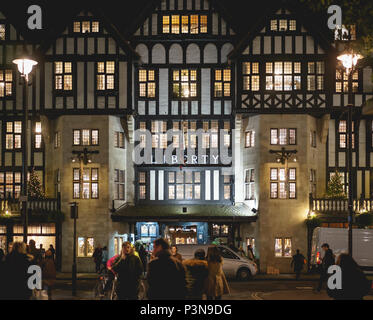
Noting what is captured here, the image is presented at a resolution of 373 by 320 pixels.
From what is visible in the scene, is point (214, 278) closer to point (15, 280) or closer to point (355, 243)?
point (15, 280)

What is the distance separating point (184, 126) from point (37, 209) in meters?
9.48

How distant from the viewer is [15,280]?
13.1 meters

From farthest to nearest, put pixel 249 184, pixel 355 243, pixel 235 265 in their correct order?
pixel 249 184 → pixel 235 265 → pixel 355 243

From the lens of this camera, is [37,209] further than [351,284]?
Yes

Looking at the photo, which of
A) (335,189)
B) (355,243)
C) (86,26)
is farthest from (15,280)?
(335,189)

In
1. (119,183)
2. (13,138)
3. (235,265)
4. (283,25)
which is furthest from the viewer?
(13,138)

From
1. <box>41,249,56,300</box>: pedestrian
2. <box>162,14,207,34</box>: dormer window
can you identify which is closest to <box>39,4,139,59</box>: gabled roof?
<box>162,14,207,34</box>: dormer window

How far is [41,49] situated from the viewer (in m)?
36.6

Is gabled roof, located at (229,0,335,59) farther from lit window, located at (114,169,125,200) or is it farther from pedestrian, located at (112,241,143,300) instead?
pedestrian, located at (112,241,143,300)

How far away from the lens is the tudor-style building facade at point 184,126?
36.1 meters

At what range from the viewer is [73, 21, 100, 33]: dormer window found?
36281 millimetres

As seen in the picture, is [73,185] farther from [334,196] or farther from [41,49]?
[334,196]

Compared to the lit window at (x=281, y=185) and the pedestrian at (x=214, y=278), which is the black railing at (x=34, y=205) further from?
the pedestrian at (x=214, y=278)
